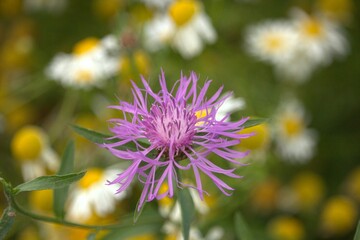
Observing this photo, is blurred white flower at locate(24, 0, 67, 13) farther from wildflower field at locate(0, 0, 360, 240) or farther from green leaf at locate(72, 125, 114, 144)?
green leaf at locate(72, 125, 114, 144)

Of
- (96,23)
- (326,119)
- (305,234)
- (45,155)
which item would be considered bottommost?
(305,234)

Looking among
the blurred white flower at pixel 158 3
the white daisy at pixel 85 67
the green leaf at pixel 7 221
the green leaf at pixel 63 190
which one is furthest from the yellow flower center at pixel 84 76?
the green leaf at pixel 7 221

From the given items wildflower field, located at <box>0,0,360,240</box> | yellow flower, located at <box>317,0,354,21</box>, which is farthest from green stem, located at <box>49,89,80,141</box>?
yellow flower, located at <box>317,0,354,21</box>

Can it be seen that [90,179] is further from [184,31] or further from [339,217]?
[339,217]

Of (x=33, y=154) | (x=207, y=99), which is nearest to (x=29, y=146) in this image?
(x=33, y=154)

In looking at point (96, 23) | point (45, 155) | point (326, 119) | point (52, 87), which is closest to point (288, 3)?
point (326, 119)

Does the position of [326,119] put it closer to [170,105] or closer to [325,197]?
[325,197]

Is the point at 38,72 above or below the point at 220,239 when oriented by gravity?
above
